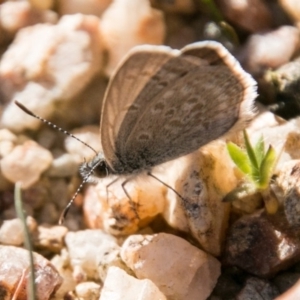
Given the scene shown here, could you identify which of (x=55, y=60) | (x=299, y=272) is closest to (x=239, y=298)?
(x=299, y=272)

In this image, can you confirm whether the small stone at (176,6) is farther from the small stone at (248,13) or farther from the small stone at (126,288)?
the small stone at (126,288)

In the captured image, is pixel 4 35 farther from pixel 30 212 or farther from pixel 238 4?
pixel 238 4

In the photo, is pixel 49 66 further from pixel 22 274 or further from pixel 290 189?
pixel 290 189

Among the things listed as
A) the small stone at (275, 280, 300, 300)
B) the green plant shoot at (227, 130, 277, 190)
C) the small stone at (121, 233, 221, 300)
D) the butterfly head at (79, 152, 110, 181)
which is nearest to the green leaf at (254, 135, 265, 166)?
the green plant shoot at (227, 130, 277, 190)

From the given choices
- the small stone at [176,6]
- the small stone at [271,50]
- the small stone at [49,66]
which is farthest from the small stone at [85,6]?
the small stone at [271,50]

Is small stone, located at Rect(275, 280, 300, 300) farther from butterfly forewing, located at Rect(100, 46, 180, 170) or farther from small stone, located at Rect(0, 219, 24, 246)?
small stone, located at Rect(0, 219, 24, 246)

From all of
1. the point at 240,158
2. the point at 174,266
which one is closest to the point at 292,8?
the point at 240,158
